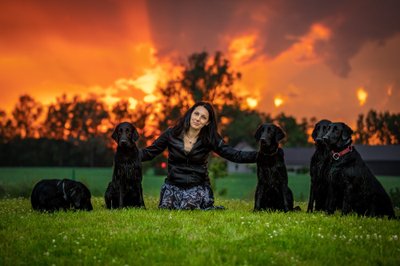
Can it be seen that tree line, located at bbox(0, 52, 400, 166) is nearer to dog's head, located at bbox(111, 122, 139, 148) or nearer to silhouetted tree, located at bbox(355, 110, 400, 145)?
silhouetted tree, located at bbox(355, 110, 400, 145)

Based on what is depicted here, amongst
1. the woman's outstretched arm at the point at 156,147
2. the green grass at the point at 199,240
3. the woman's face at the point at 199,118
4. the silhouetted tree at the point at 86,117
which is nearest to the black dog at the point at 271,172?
the green grass at the point at 199,240

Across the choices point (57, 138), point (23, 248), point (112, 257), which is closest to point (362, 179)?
point (112, 257)

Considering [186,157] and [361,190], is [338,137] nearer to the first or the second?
[361,190]

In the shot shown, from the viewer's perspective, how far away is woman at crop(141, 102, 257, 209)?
1094 centimetres

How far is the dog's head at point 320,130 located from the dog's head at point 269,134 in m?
0.86

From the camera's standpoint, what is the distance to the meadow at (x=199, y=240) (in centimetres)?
645

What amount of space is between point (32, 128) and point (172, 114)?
1690 inches

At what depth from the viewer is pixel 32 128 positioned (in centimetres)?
8988

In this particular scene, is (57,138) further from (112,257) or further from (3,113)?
(112,257)

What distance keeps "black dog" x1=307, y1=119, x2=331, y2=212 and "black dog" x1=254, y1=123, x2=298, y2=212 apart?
653 millimetres

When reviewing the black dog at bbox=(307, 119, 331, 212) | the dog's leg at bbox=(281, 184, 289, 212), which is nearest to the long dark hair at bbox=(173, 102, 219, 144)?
the dog's leg at bbox=(281, 184, 289, 212)

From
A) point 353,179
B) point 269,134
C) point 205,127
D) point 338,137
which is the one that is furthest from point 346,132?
point 205,127

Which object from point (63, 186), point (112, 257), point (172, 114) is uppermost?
point (172, 114)

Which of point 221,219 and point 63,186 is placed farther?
point 63,186
